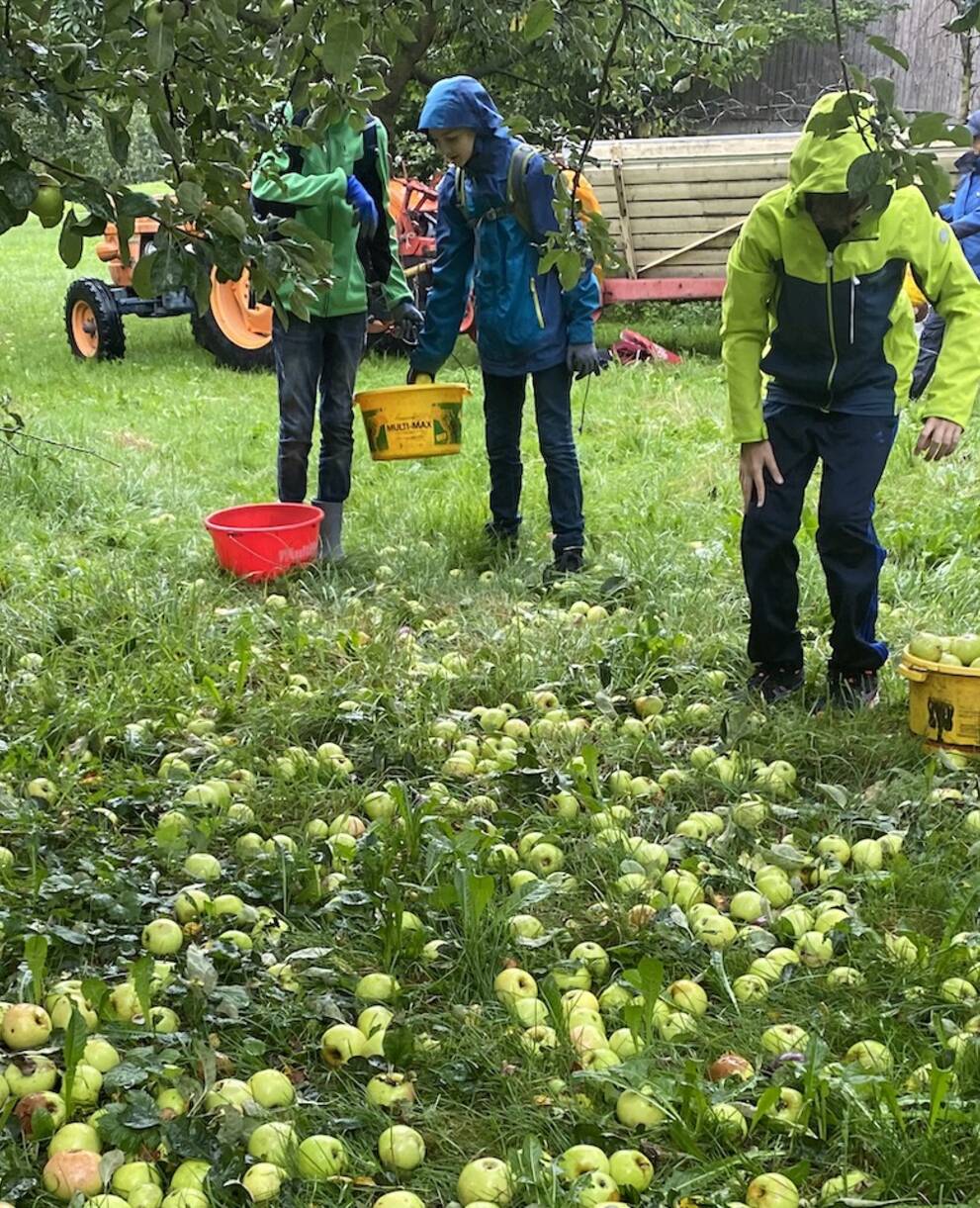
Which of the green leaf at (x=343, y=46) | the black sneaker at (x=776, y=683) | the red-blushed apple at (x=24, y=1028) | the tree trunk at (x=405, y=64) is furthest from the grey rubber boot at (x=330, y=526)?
the tree trunk at (x=405, y=64)

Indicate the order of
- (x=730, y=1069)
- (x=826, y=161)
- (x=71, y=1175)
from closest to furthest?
1. (x=71, y=1175)
2. (x=730, y=1069)
3. (x=826, y=161)

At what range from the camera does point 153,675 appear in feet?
13.5

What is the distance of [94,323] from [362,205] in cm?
614

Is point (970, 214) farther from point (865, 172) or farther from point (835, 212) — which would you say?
point (865, 172)

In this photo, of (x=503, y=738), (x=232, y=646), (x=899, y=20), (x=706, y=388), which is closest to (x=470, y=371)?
(x=706, y=388)

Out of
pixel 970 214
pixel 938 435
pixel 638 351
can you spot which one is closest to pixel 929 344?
pixel 970 214

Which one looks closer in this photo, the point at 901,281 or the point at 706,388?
the point at 901,281

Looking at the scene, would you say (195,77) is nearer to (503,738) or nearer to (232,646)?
(503,738)

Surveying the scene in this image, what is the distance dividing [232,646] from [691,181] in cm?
786

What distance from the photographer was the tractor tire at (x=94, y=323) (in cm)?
1045

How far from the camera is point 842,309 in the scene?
11.7ft

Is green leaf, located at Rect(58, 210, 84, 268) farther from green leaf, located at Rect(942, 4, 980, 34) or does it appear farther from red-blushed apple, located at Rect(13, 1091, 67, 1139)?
red-blushed apple, located at Rect(13, 1091, 67, 1139)

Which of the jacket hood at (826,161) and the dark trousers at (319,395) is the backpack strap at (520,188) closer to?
the dark trousers at (319,395)

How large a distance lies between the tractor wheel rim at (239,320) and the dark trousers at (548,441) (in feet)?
17.1
